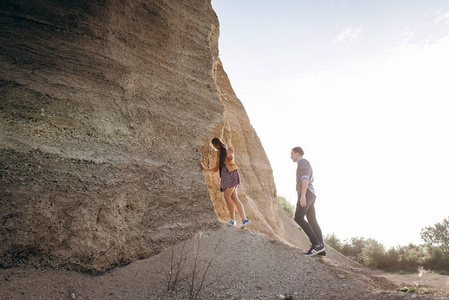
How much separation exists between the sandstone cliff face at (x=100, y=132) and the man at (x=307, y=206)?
143 cm

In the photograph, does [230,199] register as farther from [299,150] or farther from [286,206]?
[286,206]

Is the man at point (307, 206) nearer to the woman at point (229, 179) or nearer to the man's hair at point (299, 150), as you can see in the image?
the man's hair at point (299, 150)

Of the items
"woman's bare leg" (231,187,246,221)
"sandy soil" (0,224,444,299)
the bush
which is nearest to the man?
"sandy soil" (0,224,444,299)

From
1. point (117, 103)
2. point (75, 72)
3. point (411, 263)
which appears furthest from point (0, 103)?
point (411, 263)

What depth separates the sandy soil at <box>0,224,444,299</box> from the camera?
307 centimetres

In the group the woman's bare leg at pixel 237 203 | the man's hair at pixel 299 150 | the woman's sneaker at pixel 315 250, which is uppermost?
the man's hair at pixel 299 150

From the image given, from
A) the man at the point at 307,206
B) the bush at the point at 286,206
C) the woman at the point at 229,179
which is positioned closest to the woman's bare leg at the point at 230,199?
the woman at the point at 229,179

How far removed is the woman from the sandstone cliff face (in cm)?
35

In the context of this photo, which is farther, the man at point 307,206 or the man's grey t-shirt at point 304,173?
the man's grey t-shirt at point 304,173

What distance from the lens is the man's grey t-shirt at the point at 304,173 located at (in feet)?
15.3

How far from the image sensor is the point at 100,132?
14.1 feet

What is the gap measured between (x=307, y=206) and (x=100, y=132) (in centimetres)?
342

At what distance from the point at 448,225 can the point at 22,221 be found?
1790 cm

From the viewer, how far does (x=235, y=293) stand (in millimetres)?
3455
